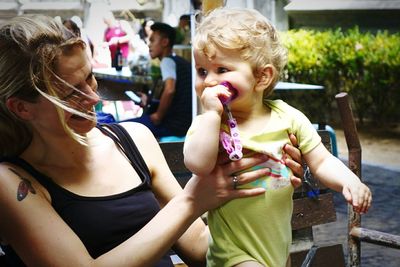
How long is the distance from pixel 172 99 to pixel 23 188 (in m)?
3.83

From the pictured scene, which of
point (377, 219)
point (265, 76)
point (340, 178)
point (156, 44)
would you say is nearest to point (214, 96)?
point (265, 76)

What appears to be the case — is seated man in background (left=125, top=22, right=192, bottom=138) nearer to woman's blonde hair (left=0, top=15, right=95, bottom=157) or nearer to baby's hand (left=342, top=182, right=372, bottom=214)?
woman's blonde hair (left=0, top=15, right=95, bottom=157)

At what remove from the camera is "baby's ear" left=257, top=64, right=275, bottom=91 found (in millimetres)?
1856

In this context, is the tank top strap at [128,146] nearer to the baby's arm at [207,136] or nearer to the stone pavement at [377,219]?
the baby's arm at [207,136]

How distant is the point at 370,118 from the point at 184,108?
541cm

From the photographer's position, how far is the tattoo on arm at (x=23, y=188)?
1.75 metres

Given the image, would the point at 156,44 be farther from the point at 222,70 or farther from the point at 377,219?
the point at 222,70

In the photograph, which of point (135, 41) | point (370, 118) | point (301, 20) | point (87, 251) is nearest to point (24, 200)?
point (87, 251)

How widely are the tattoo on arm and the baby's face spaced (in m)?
0.59

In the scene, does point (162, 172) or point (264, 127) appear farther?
point (162, 172)

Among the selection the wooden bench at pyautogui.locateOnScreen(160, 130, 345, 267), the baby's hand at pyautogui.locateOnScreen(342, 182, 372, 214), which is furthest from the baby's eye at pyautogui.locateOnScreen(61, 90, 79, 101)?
the wooden bench at pyautogui.locateOnScreen(160, 130, 345, 267)

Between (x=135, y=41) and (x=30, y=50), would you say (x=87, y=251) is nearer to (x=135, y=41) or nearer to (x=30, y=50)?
(x=30, y=50)

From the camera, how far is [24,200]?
1.74 m

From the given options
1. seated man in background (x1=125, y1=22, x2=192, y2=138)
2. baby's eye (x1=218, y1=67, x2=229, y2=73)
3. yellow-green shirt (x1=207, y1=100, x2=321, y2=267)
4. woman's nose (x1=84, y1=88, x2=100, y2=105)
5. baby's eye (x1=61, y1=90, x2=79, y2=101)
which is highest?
baby's eye (x1=218, y1=67, x2=229, y2=73)
